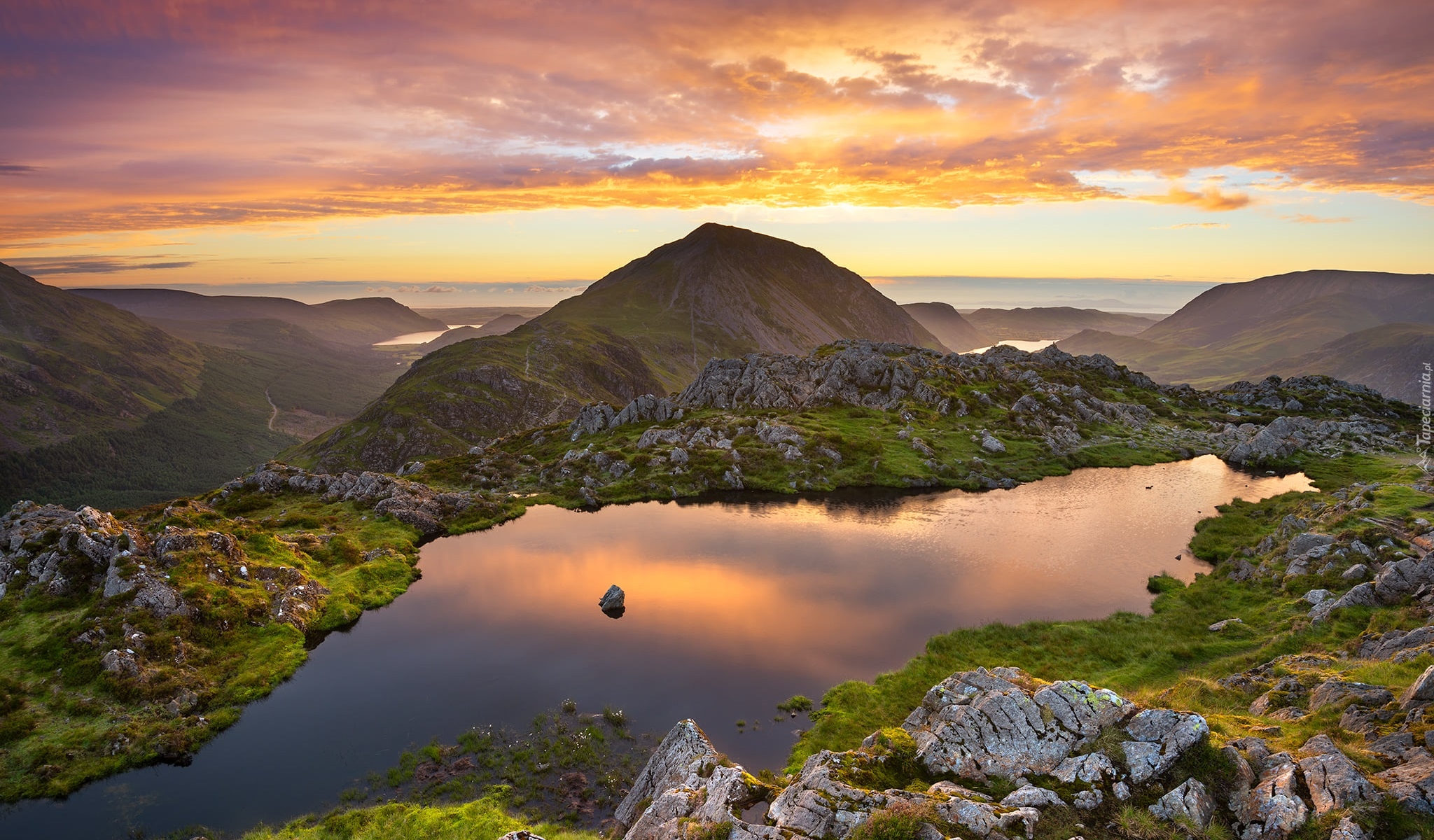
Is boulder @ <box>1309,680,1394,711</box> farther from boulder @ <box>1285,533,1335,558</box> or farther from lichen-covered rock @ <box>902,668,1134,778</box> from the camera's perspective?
boulder @ <box>1285,533,1335,558</box>

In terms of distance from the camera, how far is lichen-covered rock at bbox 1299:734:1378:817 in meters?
21.3

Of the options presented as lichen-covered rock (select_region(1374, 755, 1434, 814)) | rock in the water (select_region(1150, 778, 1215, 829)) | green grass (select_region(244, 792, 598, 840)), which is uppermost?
lichen-covered rock (select_region(1374, 755, 1434, 814))

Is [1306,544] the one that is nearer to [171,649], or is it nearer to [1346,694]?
[1346,694]

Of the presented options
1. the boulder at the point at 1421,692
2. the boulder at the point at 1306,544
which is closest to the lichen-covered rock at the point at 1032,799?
the boulder at the point at 1421,692

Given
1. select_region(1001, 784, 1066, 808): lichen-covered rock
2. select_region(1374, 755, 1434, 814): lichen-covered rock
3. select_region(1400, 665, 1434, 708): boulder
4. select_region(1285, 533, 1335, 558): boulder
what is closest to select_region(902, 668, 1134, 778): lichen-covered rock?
select_region(1001, 784, 1066, 808): lichen-covered rock

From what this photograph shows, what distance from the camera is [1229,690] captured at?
1422 inches

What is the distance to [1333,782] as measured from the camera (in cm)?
2189

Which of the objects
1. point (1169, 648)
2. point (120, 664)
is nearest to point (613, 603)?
point (120, 664)

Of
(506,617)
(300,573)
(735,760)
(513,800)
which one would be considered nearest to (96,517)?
(300,573)

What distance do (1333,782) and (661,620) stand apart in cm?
4984

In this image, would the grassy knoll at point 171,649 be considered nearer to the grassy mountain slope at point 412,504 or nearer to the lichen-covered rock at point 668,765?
the grassy mountain slope at point 412,504

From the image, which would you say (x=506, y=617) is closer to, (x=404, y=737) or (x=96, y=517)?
(x=404, y=737)

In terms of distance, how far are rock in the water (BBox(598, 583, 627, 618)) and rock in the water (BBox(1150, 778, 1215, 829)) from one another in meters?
49.0

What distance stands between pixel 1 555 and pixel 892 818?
89.7 meters
